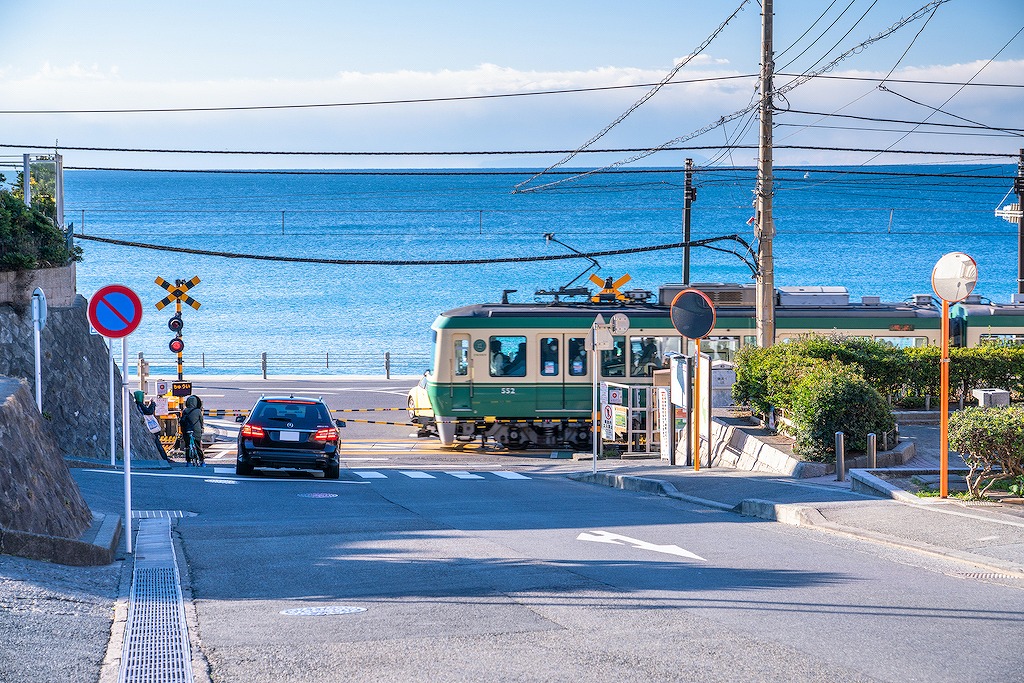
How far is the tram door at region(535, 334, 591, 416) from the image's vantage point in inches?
1126

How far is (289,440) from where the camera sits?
19.6m

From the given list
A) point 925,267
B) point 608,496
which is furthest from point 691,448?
point 925,267

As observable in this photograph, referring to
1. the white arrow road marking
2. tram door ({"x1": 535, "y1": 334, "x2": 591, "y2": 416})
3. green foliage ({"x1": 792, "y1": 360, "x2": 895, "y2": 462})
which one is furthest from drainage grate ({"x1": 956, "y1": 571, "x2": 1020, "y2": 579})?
tram door ({"x1": 535, "y1": 334, "x2": 591, "y2": 416})

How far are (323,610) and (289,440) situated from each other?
11466 millimetres

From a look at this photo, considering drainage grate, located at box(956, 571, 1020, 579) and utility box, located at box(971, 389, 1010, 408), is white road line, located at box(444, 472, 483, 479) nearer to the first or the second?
utility box, located at box(971, 389, 1010, 408)

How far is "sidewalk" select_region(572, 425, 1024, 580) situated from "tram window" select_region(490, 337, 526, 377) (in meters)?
9.36

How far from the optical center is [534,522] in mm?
13672

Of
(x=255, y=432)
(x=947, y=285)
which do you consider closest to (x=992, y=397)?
(x=947, y=285)

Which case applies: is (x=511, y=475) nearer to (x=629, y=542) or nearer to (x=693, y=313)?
(x=693, y=313)

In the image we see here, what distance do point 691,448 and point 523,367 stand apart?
23.9ft

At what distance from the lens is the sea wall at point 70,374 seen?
21.1 meters

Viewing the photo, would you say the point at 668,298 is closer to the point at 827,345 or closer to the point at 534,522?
the point at 827,345

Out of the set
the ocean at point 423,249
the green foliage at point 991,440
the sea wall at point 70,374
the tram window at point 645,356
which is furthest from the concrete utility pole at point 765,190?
the ocean at point 423,249

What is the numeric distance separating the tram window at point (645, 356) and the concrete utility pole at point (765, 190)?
6787 mm
